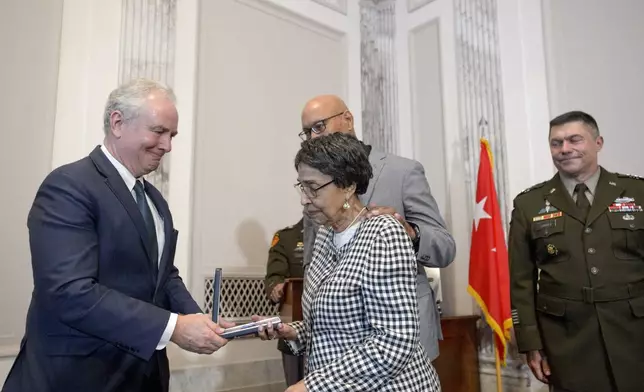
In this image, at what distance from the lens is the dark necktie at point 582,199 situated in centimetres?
244

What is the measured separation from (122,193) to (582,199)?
2.05 metres

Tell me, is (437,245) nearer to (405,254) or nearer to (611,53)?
(405,254)

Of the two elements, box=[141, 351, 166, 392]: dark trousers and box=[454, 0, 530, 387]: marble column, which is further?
box=[454, 0, 530, 387]: marble column

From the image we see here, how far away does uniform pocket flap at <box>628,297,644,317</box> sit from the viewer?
7.26 feet

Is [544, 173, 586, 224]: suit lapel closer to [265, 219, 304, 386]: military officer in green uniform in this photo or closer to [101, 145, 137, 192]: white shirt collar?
[265, 219, 304, 386]: military officer in green uniform

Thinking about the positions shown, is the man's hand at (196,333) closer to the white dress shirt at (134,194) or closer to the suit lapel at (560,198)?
the white dress shirt at (134,194)

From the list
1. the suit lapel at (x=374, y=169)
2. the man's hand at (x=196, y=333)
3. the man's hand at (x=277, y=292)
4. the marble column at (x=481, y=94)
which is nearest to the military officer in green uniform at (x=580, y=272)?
the suit lapel at (x=374, y=169)

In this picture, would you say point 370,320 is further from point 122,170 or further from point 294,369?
point 294,369

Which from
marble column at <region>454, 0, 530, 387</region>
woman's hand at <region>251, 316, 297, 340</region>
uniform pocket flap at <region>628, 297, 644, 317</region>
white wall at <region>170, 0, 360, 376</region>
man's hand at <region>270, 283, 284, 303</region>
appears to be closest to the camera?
woman's hand at <region>251, 316, 297, 340</region>

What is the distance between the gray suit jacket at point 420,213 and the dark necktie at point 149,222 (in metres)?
0.70

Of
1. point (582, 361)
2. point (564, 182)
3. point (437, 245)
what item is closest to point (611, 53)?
point (564, 182)

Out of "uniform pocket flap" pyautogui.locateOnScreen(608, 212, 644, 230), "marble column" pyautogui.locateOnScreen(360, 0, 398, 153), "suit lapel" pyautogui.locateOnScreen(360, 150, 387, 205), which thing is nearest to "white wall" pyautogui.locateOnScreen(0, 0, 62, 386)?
"suit lapel" pyautogui.locateOnScreen(360, 150, 387, 205)

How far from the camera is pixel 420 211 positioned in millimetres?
2053


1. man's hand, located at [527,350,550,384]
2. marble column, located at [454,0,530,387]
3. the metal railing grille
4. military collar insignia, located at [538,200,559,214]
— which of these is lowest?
man's hand, located at [527,350,550,384]
